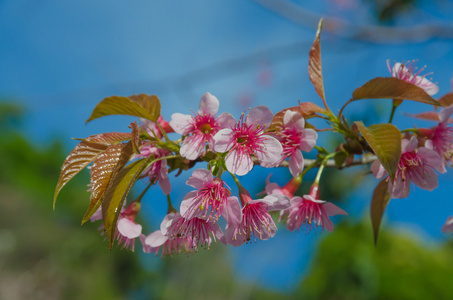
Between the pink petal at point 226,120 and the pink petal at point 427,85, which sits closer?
the pink petal at point 226,120

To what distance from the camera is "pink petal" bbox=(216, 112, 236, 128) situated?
62 cm

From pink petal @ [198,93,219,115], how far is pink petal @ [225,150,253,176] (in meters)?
0.10

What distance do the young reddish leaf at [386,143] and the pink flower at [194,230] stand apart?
28 cm

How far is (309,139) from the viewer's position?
2.02ft

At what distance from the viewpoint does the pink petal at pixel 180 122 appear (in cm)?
64

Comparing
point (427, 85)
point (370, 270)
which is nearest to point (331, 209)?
point (427, 85)

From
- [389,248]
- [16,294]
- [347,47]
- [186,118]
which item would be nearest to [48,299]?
[16,294]

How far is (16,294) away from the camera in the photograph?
11148 mm

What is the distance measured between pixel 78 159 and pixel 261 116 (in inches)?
11.9

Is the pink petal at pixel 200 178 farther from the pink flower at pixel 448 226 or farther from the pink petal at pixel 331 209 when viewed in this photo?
the pink flower at pixel 448 226

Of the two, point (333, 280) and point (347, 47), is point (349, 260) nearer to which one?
point (333, 280)

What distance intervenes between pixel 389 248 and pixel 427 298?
86.7 inches

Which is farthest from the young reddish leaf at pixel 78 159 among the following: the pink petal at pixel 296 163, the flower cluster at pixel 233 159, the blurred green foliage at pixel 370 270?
the blurred green foliage at pixel 370 270

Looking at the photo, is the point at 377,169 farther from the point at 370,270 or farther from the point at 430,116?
the point at 370,270
